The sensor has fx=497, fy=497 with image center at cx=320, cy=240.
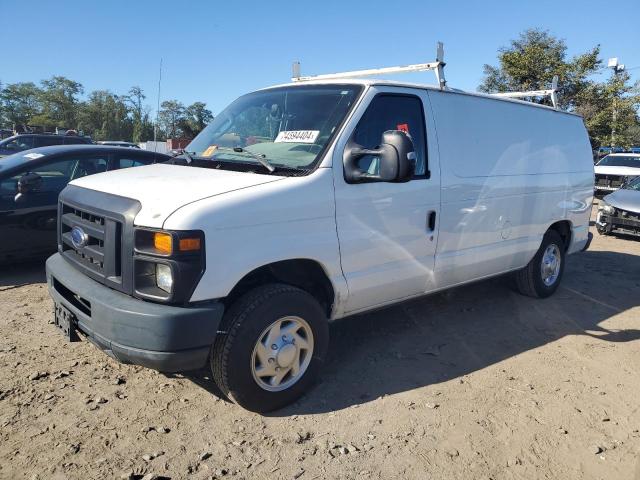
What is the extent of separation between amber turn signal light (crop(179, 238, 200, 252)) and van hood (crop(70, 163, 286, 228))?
173 millimetres

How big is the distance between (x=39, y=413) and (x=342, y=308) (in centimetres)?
205

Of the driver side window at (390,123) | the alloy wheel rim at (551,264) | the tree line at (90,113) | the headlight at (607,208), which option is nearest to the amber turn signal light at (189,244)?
the driver side window at (390,123)

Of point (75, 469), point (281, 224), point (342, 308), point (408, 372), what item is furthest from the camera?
point (408, 372)

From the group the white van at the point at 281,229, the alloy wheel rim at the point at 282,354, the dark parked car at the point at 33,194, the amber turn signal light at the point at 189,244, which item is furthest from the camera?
the dark parked car at the point at 33,194

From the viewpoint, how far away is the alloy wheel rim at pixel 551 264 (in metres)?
5.80

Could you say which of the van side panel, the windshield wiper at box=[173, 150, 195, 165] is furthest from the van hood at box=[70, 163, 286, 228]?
the van side panel

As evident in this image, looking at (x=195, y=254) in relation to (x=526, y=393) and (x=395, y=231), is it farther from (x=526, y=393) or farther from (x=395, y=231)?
(x=526, y=393)

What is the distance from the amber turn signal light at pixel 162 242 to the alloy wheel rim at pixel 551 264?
179 inches

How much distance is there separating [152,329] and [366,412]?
1500mm

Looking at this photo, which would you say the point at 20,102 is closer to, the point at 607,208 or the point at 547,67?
the point at 547,67

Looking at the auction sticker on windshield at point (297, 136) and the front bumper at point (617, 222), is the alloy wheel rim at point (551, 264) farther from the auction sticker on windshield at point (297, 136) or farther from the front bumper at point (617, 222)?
the front bumper at point (617, 222)

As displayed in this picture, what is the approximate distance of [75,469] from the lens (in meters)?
2.61

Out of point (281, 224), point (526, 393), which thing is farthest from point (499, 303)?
point (281, 224)

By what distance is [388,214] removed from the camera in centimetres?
363
